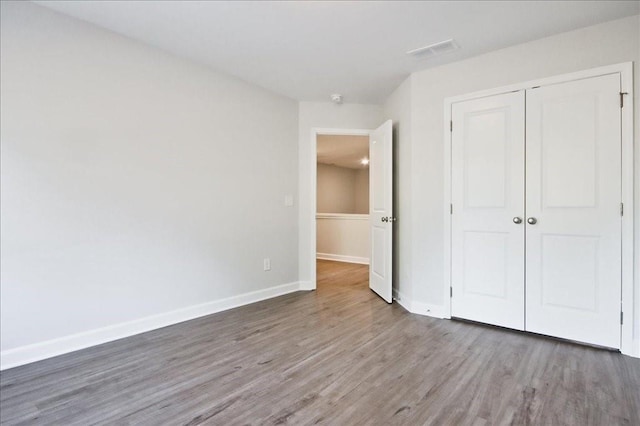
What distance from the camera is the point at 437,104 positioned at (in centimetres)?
313

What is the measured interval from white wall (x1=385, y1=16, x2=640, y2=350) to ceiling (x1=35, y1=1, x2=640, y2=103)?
107 millimetres

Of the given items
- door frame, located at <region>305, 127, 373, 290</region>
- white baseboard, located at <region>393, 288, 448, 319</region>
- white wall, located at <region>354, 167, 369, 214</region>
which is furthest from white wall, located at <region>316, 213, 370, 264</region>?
white wall, located at <region>354, 167, 369, 214</region>

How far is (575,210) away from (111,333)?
148 inches

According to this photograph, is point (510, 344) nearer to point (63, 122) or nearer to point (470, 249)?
point (470, 249)

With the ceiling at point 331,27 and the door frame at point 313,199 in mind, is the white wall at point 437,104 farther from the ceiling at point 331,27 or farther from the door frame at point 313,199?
the door frame at point 313,199

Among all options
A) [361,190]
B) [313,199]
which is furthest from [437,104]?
[361,190]

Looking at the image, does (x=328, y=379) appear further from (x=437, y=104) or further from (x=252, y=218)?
(x=437, y=104)

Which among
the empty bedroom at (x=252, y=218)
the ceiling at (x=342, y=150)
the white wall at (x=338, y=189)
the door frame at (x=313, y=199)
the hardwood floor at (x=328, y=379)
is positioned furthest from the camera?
the white wall at (x=338, y=189)

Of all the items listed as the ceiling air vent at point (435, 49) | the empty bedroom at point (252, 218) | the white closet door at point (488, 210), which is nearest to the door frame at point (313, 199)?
the empty bedroom at point (252, 218)

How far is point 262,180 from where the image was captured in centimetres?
376

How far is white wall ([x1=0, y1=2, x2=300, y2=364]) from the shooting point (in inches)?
84.4

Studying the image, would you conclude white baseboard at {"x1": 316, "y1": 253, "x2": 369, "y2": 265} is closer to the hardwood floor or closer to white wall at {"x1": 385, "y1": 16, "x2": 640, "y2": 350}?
white wall at {"x1": 385, "y1": 16, "x2": 640, "y2": 350}

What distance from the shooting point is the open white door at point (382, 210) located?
11.9 feet

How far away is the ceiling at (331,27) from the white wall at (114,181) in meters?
0.29
